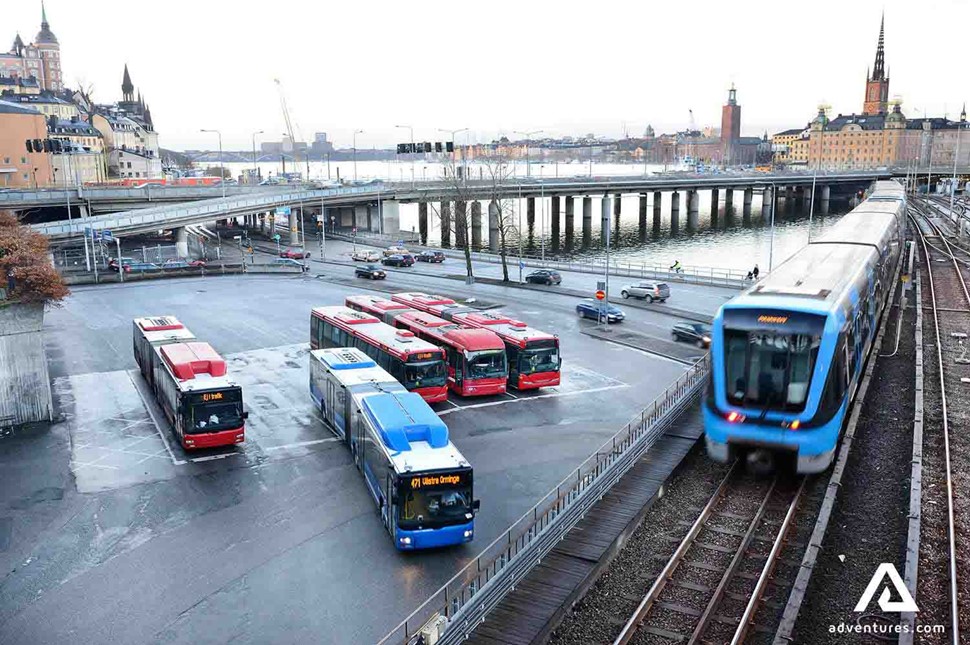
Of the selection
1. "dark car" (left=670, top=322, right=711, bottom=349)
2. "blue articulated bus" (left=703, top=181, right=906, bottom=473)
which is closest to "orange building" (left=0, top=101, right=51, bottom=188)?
"dark car" (left=670, top=322, right=711, bottom=349)

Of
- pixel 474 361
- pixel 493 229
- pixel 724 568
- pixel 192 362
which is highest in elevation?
pixel 192 362

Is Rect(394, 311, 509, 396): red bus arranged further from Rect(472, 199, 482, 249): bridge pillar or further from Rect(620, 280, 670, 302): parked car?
Rect(472, 199, 482, 249): bridge pillar

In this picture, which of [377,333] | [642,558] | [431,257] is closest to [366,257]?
[431,257]

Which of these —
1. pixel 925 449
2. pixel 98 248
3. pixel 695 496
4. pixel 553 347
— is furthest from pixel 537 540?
pixel 98 248

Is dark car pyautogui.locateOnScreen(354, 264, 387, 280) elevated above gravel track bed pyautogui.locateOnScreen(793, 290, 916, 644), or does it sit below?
below

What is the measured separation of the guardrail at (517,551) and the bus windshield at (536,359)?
7019 mm

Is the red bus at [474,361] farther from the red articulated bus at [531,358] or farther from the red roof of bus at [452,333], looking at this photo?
the red articulated bus at [531,358]

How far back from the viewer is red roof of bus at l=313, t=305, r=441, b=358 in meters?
27.2

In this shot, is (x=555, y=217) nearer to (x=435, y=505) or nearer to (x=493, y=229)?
(x=493, y=229)

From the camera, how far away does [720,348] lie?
18.5 metres

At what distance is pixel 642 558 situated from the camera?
51.8 feet

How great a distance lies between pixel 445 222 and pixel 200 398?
7543cm

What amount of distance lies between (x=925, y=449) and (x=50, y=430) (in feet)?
85.1

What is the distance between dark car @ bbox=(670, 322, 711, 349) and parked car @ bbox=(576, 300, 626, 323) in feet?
13.5
